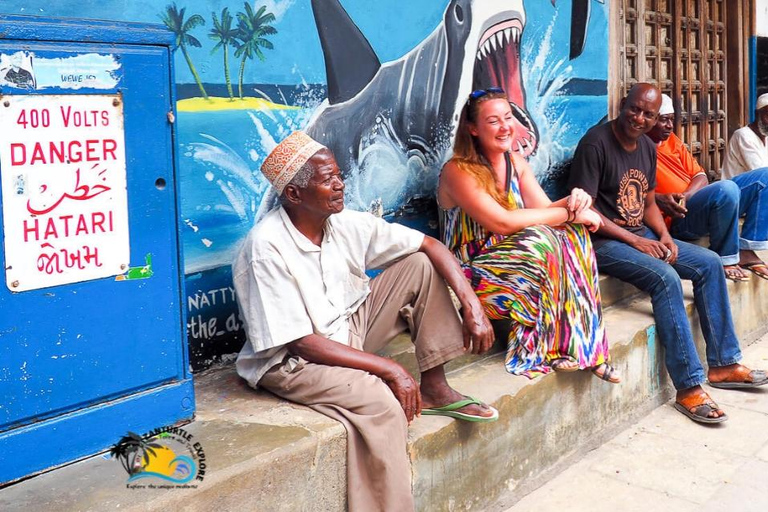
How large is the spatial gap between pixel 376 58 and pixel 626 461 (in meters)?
2.08

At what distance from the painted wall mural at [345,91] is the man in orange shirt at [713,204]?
60cm

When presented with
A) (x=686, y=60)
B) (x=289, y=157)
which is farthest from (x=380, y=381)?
(x=686, y=60)

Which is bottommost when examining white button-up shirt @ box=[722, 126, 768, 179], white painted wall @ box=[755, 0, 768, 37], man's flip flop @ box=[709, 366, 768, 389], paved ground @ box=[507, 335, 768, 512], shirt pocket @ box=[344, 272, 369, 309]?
paved ground @ box=[507, 335, 768, 512]

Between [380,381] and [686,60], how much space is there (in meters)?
4.86

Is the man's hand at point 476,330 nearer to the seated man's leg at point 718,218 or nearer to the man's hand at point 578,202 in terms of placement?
the man's hand at point 578,202

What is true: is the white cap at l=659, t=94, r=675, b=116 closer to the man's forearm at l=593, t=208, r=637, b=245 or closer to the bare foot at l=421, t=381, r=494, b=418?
the man's forearm at l=593, t=208, r=637, b=245

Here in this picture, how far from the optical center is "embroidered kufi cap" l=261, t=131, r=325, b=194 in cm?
268

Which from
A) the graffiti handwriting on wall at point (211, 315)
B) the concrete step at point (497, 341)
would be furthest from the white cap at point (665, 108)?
the graffiti handwriting on wall at point (211, 315)

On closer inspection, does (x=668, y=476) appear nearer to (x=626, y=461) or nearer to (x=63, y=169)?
(x=626, y=461)

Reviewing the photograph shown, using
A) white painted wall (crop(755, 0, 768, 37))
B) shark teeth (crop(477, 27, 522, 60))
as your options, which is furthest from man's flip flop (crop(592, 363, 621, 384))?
white painted wall (crop(755, 0, 768, 37))

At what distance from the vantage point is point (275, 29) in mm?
3320

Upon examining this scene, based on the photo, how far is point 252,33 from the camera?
10.6 feet

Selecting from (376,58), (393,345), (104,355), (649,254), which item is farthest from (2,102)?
(649,254)

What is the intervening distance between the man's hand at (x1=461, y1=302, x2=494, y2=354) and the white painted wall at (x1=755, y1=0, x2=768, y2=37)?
5.41 metres
